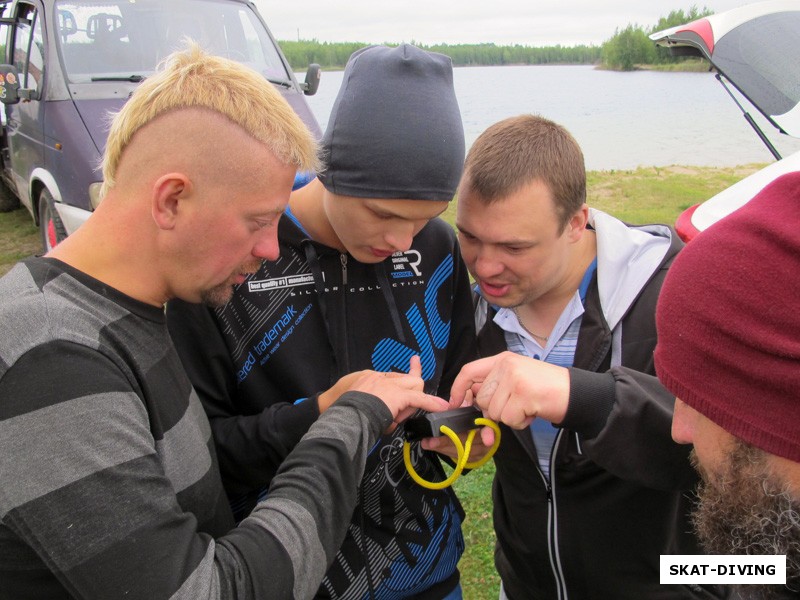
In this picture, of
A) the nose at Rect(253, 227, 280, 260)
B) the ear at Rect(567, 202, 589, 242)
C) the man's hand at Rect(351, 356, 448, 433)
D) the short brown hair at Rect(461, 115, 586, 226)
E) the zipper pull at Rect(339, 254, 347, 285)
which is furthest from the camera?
the ear at Rect(567, 202, 589, 242)

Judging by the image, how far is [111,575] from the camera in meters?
1.12

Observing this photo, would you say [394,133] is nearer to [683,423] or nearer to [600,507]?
[683,423]

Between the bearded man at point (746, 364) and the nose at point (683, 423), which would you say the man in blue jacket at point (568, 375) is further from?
the bearded man at point (746, 364)

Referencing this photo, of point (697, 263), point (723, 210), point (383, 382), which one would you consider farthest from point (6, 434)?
point (723, 210)

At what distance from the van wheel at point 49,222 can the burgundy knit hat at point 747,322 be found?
→ 6.49 metres

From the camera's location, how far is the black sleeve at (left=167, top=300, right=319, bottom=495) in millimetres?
1784

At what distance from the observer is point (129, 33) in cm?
656

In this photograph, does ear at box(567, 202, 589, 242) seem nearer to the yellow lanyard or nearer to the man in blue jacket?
the man in blue jacket

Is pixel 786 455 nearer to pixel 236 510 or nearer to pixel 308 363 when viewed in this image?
pixel 308 363

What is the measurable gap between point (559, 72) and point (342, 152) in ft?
53.7

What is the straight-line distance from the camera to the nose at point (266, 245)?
1595 millimetres

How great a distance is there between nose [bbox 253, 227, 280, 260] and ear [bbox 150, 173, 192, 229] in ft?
0.70

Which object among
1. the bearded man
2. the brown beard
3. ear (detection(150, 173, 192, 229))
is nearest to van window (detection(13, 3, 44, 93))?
ear (detection(150, 173, 192, 229))

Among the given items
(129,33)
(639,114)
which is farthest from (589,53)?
(129,33)
